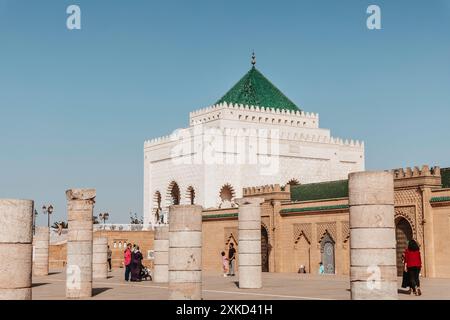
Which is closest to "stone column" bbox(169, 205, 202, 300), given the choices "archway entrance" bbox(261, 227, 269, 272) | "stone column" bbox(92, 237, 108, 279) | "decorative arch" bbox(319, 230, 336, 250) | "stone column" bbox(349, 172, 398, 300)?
"stone column" bbox(349, 172, 398, 300)

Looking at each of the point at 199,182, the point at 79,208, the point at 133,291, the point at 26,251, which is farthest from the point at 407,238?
the point at 199,182

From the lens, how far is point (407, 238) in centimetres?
1845

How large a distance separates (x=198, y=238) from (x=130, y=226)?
2241 cm

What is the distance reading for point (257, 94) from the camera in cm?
3672

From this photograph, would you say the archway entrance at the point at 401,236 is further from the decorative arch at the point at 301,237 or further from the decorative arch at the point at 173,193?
the decorative arch at the point at 173,193

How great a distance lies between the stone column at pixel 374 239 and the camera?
8656 mm

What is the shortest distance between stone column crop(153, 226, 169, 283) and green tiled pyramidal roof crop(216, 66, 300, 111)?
19.4 metres

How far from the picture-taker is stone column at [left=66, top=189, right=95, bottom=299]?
11804mm

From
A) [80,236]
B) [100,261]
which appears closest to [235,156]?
[100,261]

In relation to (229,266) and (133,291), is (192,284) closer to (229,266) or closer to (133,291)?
(133,291)

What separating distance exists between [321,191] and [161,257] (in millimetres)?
8264

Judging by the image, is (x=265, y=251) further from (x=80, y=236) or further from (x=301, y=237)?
(x=80, y=236)

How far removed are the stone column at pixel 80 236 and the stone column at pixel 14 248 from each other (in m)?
5.42

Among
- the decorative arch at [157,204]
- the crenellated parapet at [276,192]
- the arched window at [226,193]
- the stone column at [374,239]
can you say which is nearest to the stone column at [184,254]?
the stone column at [374,239]
